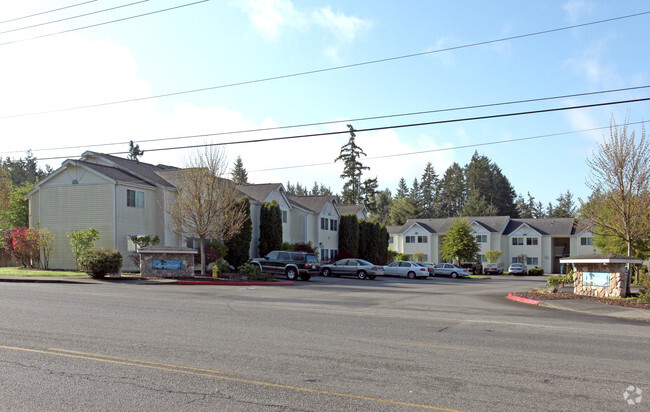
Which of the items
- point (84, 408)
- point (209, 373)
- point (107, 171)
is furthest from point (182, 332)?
point (107, 171)

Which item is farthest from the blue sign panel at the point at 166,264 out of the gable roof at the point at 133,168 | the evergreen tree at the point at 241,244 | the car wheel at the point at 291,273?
the evergreen tree at the point at 241,244

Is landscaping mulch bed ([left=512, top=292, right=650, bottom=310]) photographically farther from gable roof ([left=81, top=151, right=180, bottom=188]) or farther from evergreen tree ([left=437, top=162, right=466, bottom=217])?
evergreen tree ([left=437, top=162, right=466, bottom=217])

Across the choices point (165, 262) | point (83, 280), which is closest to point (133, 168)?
point (165, 262)

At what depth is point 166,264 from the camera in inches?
1085

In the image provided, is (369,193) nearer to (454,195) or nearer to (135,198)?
(454,195)

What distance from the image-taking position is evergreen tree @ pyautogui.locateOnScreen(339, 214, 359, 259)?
2099 inches

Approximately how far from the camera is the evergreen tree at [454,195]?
11977 centimetres

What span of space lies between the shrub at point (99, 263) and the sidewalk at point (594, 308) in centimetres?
1894

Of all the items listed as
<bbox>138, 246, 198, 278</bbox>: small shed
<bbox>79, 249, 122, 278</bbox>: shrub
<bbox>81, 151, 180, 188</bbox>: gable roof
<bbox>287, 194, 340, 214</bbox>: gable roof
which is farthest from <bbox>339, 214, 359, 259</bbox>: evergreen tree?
<bbox>79, 249, 122, 278</bbox>: shrub

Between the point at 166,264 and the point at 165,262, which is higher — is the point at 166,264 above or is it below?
below

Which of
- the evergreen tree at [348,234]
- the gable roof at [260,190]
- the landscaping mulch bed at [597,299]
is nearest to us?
the landscaping mulch bed at [597,299]

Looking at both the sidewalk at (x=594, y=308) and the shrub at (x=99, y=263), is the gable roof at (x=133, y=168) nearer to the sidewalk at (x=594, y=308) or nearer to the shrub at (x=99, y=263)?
the shrub at (x=99, y=263)

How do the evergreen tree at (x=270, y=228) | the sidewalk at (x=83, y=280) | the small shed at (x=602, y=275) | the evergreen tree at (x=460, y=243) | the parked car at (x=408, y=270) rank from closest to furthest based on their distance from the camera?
the small shed at (x=602, y=275) < the sidewalk at (x=83, y=280) < the evergreen tree at (x=270, y=228) < the parked car at (x=408, y=270) < the evergreen tree at (x=460, y=243)

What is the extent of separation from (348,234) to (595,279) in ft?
109
